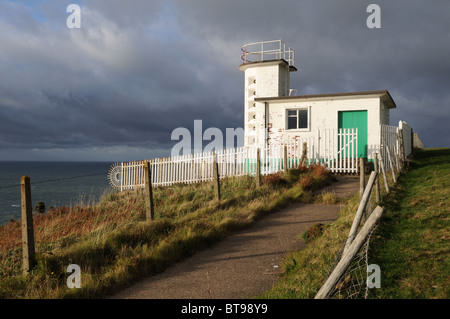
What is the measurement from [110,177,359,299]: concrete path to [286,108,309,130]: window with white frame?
10.6m

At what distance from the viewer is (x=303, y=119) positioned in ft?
60.3

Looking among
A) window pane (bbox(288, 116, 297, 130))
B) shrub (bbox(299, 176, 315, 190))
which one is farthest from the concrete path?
window pane (bbox(288, 116, 297, 130))

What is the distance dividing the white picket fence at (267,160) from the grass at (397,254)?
7.68 metres

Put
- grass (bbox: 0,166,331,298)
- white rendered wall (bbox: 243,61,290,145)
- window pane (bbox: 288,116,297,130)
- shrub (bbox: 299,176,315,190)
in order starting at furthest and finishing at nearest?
white rendered wall (bbox: 243,61,290,145)
window pane (bbox: 288,116,297,130)
shrub (bbox: 299,176,315,190)
grass (bbox: 0,166,331,298)

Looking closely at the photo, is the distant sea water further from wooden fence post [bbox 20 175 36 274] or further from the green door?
the green door

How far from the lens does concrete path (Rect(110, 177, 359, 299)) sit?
183 inches

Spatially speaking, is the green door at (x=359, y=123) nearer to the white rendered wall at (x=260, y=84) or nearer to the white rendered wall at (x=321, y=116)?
the white rendered wall at (x=321, y=116)

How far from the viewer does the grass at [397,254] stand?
404cm

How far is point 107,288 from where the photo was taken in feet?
16.0

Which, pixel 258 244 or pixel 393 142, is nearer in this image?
pixel 258 244

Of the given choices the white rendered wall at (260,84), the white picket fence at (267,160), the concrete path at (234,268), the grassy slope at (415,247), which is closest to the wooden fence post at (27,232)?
the concrete path at (234,268)
